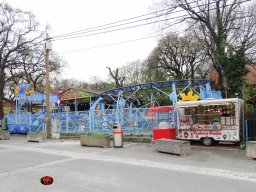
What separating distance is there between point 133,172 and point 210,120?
22.4 feet

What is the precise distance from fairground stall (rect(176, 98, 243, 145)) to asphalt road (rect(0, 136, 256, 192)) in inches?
40.3

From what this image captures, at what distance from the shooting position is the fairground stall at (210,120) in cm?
1295

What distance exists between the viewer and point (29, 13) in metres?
30.9

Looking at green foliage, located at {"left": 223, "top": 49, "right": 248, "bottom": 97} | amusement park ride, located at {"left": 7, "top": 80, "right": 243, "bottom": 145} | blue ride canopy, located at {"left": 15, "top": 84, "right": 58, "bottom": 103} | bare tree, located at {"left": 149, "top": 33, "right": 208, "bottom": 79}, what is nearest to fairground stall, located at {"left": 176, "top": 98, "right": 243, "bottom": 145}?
amusement park ride, located at {"left": 7, "top": 80, "right": 243, "bottom": 145}

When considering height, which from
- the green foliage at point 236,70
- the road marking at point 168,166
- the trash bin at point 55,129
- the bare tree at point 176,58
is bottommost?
the road marking at point 168,166

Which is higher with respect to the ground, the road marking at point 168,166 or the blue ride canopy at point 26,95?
the blue ride canopy at point 26,95

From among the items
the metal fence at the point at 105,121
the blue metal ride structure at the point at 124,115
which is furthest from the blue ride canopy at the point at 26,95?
the blue metal ride structure at the point at 124,115

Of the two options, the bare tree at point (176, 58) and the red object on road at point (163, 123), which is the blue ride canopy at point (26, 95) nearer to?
the red object on road at point (163, 123)

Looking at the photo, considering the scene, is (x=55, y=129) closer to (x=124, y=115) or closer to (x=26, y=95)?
(x=124, y=115)

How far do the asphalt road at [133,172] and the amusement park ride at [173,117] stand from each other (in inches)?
55.1

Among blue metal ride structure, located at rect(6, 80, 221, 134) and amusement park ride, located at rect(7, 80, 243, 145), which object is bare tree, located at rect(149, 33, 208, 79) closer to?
amusement park ride, located at rect(7, 80, 243, 145)

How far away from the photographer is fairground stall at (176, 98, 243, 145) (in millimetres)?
12945

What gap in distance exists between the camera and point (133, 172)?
334 inches

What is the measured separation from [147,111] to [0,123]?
17546 mm
